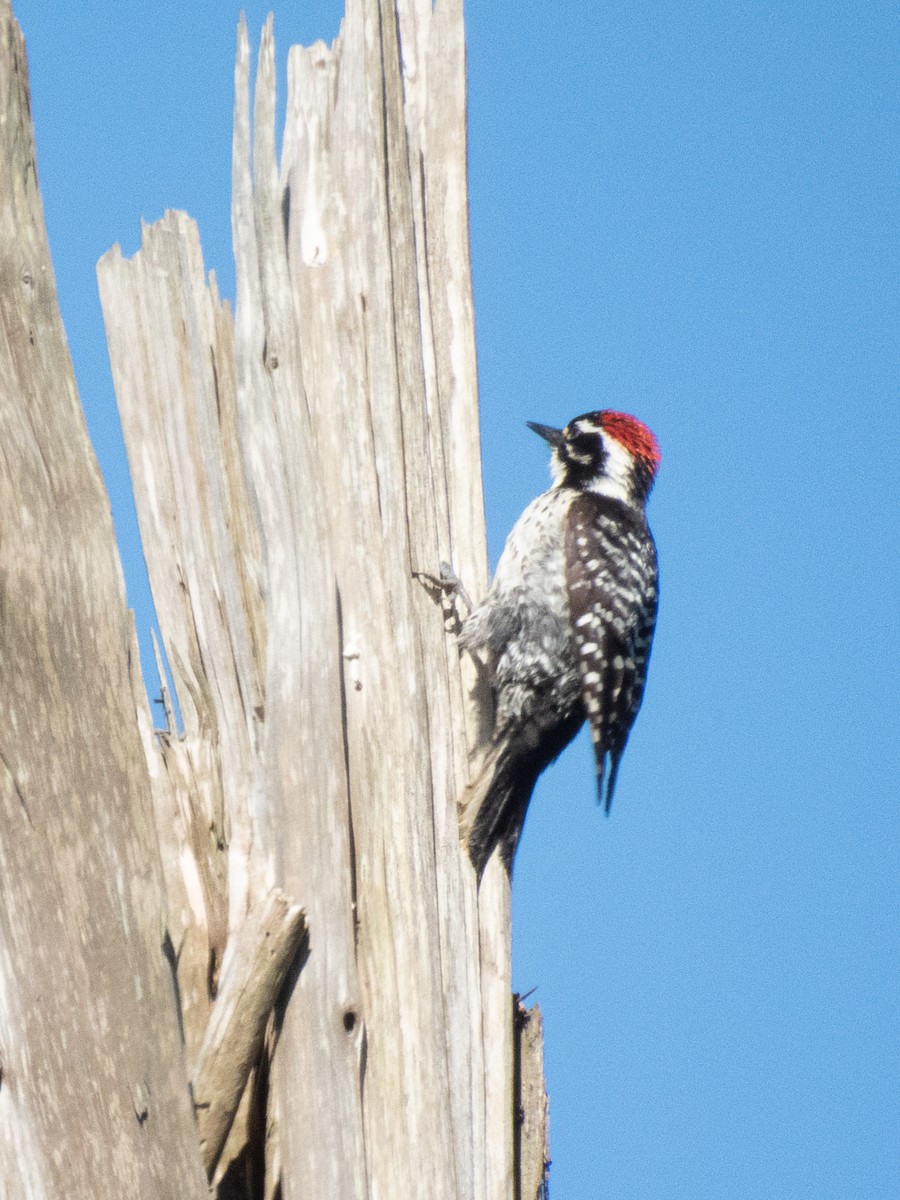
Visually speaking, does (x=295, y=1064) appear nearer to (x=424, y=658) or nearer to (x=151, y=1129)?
(x=151, y=1129)

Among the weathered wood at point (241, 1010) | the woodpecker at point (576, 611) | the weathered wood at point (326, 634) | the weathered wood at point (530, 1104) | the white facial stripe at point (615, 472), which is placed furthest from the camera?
the white facial stripe at point (615, 472)

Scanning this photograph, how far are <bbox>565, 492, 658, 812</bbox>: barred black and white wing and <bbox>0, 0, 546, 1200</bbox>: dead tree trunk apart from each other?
0.95 m

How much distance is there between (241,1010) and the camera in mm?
3092

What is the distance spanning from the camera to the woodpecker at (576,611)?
4664 millimetres

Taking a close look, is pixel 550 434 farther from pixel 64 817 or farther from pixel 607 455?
pixel 64 817

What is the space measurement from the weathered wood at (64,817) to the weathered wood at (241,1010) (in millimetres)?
261

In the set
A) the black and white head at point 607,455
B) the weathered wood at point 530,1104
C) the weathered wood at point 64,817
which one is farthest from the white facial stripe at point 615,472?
the weathered wood at point 64,817

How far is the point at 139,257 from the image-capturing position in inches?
147

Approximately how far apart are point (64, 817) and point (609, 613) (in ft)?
9.56

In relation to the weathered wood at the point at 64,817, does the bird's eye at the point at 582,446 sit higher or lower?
higher

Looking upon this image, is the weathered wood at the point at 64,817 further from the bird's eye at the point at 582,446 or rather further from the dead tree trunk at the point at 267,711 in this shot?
the bird's eye at the point at 582,446

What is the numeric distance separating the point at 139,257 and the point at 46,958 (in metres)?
1.88

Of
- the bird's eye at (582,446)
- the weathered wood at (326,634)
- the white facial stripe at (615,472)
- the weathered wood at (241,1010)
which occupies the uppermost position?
the bird's eye at (582,446)

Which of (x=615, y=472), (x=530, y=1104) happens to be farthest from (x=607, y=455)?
(x=530, y=1104)
